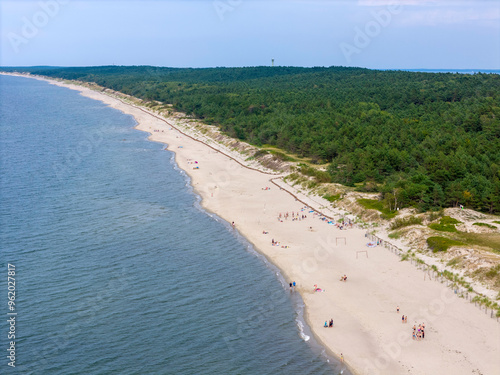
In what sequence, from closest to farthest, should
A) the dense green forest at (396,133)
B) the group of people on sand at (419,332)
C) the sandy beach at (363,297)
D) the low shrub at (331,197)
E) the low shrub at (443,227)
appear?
the sandy beach at (363,297), the group of people on sand at (419,332), the low shrub at (443,227), the dense green forest at (396,133), the low shrub at (331,197)

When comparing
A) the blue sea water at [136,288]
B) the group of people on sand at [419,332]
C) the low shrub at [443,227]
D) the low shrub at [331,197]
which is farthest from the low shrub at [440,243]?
the low shrub at [331,197]

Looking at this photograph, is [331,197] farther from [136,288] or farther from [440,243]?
[136,288]

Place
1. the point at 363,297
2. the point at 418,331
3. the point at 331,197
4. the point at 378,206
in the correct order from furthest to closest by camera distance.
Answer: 1. the point at 331,197
2. the point at 378,206
3. the point at 363,297
4. the point at 418,331

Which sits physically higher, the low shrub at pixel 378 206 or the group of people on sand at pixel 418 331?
the low shrub at pixel 378 206

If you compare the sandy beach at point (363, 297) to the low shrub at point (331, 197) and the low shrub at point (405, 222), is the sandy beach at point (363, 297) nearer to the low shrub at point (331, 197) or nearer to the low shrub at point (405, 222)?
the low shrub at point (331, 197)

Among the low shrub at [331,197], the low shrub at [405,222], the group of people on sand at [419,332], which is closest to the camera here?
the group of people on sand at [419,332]

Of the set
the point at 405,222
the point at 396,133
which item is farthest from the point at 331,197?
the point at 396,133
